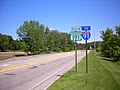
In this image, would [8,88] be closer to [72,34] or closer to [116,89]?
[116,89]

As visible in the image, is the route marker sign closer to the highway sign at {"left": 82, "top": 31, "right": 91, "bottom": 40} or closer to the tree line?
the highway sign at {"left": 82, "top": 31, "right": 91, "bottom": 40}

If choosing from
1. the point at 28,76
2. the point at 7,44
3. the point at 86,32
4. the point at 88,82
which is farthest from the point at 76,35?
the point at 7,44

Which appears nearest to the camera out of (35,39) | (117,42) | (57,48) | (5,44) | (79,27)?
(79,27)

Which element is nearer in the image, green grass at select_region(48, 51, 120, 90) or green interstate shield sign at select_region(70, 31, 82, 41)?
green grass at select_region(48, 51, 120, 90)

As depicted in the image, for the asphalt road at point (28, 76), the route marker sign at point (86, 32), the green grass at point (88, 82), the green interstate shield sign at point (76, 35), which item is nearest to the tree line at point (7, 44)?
the asphalt road at point (28, 76)

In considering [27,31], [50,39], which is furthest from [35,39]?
[50,39]

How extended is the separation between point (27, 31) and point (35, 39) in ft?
14.1

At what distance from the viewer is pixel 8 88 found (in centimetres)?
1034

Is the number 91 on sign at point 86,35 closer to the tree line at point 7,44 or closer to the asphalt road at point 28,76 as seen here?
the asphalt road at point 28,76

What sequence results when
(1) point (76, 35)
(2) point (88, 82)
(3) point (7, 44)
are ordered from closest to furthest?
(2) point (88, 82) < (1) point (76, 35) < (3) point (7, 44)

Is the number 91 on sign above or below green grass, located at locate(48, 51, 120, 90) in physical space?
above

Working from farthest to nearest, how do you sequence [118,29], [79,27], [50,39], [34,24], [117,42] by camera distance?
[50,39], [34,24], [118,29], [117,42], [79,27]

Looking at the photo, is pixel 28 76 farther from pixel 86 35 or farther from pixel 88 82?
pixel 86 35

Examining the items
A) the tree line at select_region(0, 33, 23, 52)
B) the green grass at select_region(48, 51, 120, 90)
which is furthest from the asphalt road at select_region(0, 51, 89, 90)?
the tree line at select_region(0, 33, 23, 52)
